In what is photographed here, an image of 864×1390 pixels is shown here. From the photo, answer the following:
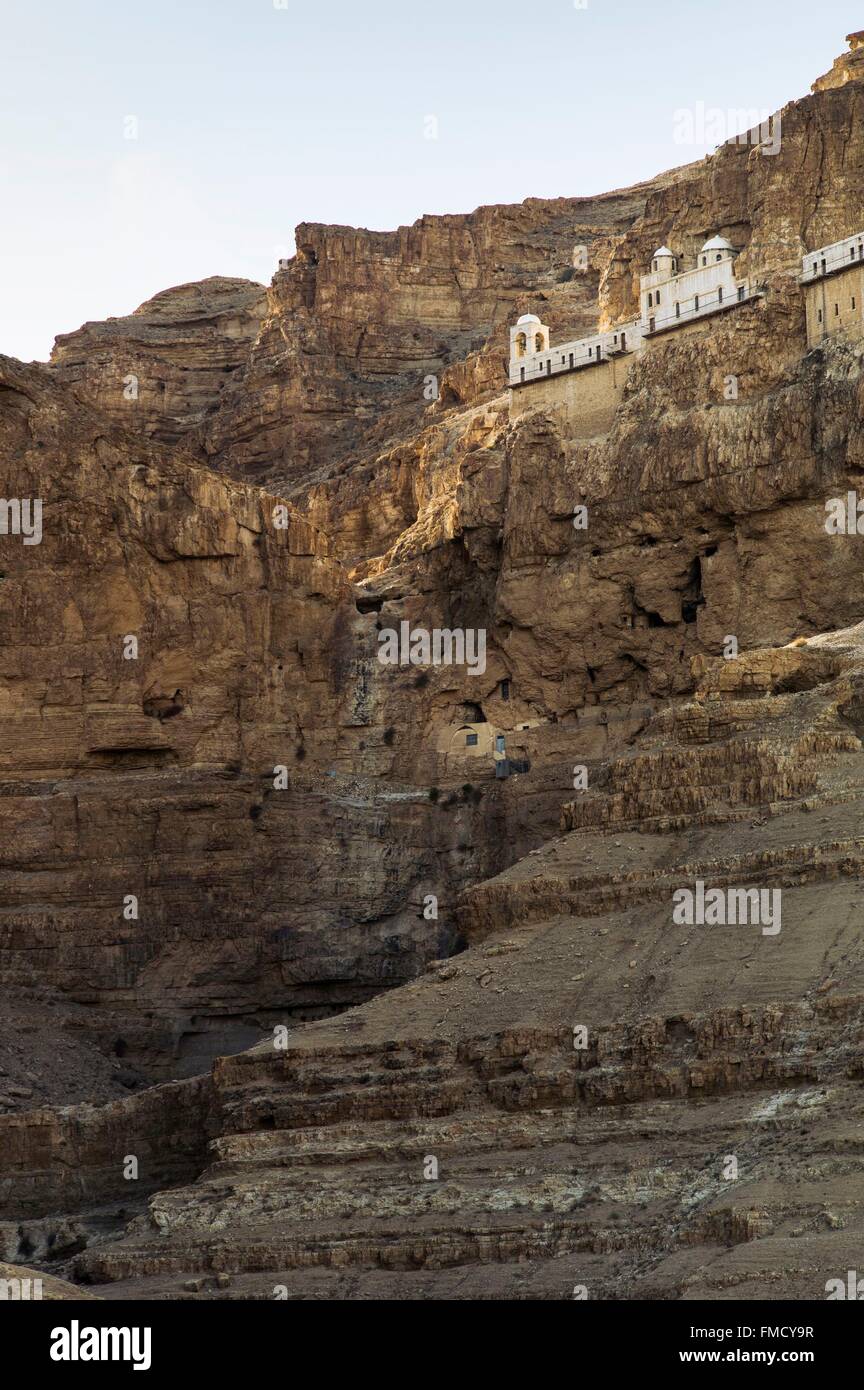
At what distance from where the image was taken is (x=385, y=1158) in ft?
206

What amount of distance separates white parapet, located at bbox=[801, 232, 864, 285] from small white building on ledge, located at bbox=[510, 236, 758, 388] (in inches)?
76.7

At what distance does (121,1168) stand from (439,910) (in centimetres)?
1996

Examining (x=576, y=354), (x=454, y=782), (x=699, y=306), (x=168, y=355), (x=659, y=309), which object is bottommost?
(x=454, y=782)

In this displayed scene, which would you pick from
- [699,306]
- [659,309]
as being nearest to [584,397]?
[659,309]

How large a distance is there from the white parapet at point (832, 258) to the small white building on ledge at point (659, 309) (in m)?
1.95

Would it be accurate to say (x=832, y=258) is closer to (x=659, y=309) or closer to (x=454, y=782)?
(x=659, y=309)

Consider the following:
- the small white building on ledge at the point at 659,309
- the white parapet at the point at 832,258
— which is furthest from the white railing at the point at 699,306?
the white parapet at the point at 832,258

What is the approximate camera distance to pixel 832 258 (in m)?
88.5

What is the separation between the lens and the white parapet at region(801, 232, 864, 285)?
87.2m

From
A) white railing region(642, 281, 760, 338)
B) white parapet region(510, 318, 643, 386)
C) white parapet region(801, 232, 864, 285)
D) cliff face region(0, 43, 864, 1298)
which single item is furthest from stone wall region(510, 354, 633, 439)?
white parapet region(801, 232, 864, 285)

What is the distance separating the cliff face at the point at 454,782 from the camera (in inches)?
2350

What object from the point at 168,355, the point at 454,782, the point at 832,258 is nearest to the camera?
the point at 832,258

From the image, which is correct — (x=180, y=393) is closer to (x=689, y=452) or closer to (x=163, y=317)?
(x=163, y=317)

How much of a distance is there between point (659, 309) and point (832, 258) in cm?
773
